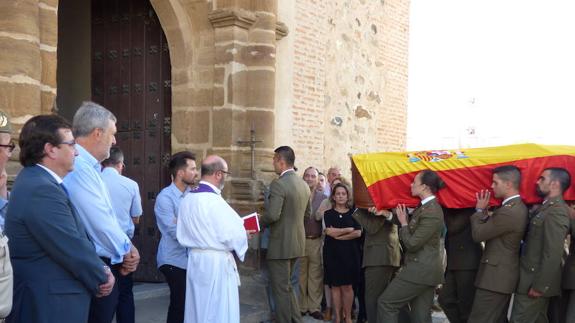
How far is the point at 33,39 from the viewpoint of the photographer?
5430 millimetres

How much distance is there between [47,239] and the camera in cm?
303

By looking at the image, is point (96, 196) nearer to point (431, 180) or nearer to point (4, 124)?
point (4, 124)

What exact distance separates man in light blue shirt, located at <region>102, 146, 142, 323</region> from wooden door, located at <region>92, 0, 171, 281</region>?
9.40 ft

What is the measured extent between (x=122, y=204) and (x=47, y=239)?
1958 millimetres

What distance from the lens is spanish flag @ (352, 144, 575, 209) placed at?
5551 millimetres

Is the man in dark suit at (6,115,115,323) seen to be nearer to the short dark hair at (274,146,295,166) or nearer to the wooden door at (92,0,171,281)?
the short dark hair at (274,146,295,166)

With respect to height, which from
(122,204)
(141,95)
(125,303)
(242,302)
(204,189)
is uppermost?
(141,95)

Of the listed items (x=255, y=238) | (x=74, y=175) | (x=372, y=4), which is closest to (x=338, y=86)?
(x=372, y=4)

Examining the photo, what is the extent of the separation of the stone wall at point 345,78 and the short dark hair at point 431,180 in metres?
3.35

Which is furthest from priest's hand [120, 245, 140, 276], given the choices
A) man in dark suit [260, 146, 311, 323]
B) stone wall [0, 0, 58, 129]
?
man in dark suit [260, 146, 311, 323]

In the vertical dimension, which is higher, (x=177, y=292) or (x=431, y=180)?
(x=431, y=180)

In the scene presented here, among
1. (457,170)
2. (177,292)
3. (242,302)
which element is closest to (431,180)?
(457,170)

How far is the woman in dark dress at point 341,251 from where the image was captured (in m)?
6.81

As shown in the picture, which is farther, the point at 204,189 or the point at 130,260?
the point at 204,189
